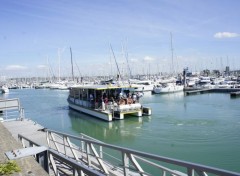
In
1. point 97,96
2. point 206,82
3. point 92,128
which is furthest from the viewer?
point 206,82

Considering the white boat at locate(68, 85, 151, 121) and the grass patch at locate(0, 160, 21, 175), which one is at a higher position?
the grass patch at locate(0, 160, 21, 175)

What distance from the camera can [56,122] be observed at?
32.2 metres

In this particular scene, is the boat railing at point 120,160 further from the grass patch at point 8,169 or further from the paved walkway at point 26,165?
the grass patch at point 8,169

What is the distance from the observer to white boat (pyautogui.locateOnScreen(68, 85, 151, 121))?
2928 cm

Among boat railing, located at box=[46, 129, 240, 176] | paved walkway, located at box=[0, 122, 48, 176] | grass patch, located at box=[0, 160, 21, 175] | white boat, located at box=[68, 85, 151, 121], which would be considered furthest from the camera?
white boat, located at box=[68, 85, 151, 121]

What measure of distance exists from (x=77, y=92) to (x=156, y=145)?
21.2 metres

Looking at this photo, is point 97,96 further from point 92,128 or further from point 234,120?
point 234,120

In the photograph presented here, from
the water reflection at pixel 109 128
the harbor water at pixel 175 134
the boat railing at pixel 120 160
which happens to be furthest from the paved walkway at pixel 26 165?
the water reflection at pixel 109 128

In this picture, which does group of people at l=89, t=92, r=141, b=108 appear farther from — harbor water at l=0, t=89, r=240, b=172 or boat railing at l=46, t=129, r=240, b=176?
boat railing at l=46, t=129, r=240, b=176

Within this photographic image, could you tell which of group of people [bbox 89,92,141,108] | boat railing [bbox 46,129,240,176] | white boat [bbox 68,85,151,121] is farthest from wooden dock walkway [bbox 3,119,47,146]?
group of people [bbox 89,92,141,108]

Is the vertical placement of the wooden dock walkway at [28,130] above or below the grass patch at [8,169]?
below

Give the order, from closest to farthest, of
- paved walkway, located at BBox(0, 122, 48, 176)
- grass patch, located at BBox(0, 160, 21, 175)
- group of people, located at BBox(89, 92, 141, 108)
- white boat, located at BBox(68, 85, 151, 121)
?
1. grass patch, located at BBox(0, 160, 21, 175)
2. paved walkway, located at BBox(0, 122, 48, 176)
3. white boat, located at BBox(68, 85, 151, 121)
4. group of people, located at BBox(89, 92, 141, 108)

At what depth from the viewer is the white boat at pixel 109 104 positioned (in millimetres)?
29281

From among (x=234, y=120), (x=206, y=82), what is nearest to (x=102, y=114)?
(x=234, y=120)
